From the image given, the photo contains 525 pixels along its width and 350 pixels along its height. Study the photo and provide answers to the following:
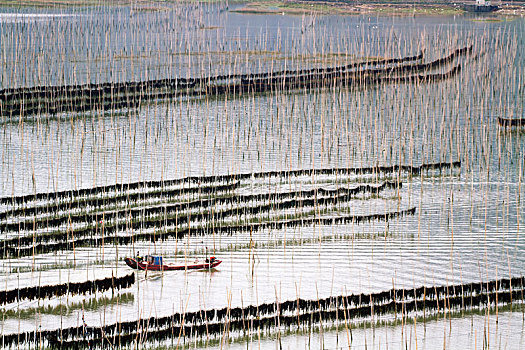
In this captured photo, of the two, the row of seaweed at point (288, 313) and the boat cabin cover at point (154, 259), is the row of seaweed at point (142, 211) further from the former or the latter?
the row of seaweed at point (288, 313)

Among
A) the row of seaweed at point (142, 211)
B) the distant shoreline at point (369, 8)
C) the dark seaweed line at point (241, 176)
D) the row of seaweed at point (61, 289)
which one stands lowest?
the row of seaweed at point (61, 289)

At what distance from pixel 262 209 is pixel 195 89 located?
553 inches

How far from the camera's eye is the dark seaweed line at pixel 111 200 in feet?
65.0

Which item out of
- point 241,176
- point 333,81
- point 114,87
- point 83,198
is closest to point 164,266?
point 83,198

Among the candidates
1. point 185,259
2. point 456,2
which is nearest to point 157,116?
point 185,259

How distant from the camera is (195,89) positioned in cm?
3366

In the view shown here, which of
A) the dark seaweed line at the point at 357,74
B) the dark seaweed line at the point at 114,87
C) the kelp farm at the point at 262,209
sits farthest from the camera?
Answer: the dark seaweed line at the point at 357,74

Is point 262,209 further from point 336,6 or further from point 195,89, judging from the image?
point 336,6

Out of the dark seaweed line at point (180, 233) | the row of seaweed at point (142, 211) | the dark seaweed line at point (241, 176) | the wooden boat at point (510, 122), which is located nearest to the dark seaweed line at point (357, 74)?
the wooden boat at point (510, 122)

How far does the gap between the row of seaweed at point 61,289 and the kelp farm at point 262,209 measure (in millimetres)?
39

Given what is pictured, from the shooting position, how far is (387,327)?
49.0 ft

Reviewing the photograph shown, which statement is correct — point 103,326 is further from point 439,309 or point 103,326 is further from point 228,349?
point 439,309

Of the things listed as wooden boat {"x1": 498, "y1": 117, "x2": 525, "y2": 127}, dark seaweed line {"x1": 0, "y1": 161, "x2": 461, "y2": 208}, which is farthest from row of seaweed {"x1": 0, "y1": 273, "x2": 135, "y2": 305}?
wooden boat {"x1": 498, "y1": 117, "x2": 525, "y2": 127}

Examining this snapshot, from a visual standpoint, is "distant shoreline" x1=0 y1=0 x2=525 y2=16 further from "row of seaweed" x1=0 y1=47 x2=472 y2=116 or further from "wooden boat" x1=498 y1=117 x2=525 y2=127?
"wooden boat" x1=498 y1=117 x2=525 y2=127
